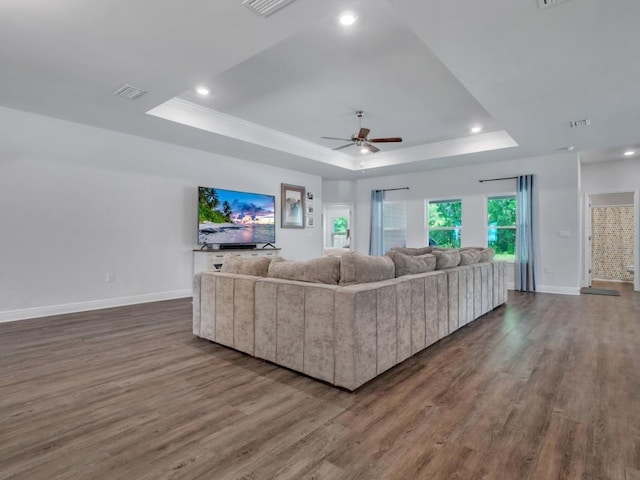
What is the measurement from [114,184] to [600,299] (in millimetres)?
8086

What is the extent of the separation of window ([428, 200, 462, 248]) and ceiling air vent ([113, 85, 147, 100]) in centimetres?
635

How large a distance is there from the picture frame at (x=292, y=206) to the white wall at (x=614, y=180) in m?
6.28

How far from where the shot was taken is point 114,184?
194 inches

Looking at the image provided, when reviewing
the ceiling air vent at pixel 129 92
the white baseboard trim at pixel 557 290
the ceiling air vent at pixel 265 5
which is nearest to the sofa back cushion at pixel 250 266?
the ceiling air vent at pixel 265 5

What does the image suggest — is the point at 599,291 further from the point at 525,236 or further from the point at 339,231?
the point at 339,231

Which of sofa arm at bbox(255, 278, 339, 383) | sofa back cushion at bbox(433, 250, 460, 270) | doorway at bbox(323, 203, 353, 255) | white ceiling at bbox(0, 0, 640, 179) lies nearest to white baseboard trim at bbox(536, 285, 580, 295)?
white ceiling at bbox(0, 0, 640, 179)

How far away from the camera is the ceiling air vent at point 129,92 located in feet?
11.5

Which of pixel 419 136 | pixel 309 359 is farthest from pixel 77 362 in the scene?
pixel 419 136

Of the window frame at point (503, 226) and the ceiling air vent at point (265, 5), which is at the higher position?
the ceiling air vent at point (265, 5)

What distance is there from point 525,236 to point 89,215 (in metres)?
7.55

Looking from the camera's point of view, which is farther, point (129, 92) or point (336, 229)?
point (336, 229)

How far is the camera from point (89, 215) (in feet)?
15.4

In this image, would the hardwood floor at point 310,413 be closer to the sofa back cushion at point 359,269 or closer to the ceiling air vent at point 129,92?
the sofa back cushion at point 359,269

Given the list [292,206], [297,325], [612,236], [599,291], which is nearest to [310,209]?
[292,206]
